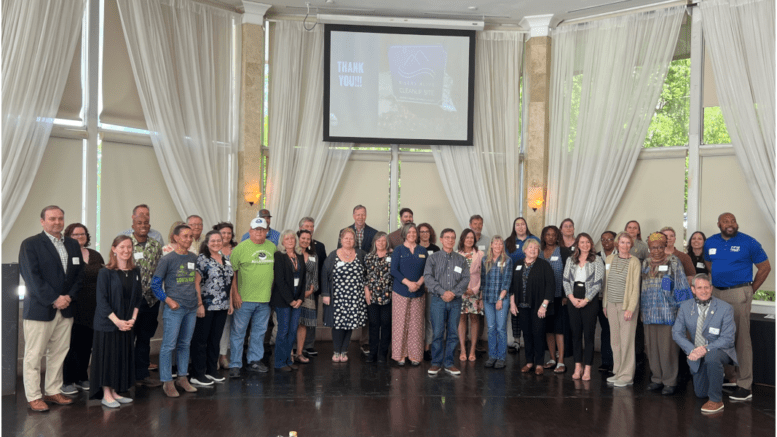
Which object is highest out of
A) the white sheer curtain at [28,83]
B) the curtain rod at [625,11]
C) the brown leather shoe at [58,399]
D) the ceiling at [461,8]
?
the ceiling at [461,8]

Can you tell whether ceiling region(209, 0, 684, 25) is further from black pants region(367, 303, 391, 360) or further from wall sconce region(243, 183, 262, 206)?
black pants region(367, 303, 391, 360)

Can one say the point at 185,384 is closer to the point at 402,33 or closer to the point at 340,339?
the point at 340,339

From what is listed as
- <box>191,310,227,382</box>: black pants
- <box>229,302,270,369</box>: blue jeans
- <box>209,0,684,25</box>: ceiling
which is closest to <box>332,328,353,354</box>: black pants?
<box>229,302,270,369</box>: blue jeans

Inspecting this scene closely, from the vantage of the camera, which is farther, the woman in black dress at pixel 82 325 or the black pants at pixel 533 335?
the black pants at pixel 533 335

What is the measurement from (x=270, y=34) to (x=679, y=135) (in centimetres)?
545

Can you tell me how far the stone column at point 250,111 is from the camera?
800 centimetres

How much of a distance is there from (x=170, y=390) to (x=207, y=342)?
0.56 m

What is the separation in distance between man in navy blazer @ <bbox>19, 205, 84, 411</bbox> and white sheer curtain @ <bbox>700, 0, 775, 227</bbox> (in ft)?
22.2

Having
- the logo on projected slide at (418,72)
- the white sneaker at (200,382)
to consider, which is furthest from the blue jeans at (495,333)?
the logo on projected slide at (418,72)

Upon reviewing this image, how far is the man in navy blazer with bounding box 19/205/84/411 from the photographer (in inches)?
178

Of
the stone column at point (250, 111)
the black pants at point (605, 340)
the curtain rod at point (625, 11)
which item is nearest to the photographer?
the black pants at point (605, 340)

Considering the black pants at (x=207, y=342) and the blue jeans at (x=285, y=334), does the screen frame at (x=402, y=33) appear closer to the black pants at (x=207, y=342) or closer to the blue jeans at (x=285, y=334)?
the blue jeans at (x=285, y=334)

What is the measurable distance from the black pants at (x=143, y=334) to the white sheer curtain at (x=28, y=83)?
1720 mm

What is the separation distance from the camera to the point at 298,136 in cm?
834
